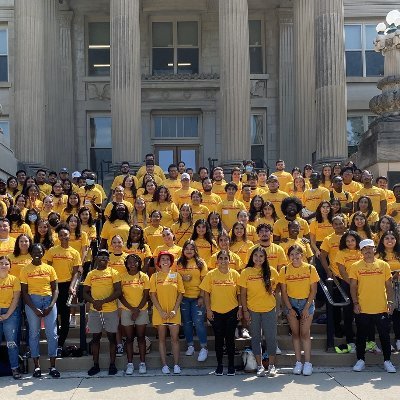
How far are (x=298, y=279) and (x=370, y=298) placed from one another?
1.00 meters

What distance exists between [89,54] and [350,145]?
10392 mm

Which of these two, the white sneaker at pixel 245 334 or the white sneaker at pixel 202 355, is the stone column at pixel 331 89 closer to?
the white sneaker at pixel 245 334

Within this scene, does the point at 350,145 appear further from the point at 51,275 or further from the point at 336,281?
the point at 51,275

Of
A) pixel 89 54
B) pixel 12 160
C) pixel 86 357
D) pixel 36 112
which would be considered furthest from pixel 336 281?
pixel 89 54

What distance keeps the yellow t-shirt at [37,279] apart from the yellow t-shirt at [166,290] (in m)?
1.40

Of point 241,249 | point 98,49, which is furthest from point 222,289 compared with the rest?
point 98,49

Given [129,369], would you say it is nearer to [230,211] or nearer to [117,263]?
[117,263]

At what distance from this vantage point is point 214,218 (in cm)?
1082

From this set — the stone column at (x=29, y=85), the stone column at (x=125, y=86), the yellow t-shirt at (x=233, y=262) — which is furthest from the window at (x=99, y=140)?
the yellow t-shirt at (x=233, y=262)

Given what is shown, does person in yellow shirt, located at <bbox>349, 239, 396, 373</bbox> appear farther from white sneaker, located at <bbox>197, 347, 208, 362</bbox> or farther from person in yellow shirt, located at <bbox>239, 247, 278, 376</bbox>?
white sneaker, located at <bbox>197, 347, 208, 362</bbox>

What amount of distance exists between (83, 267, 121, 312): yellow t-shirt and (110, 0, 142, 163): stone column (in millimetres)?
10977

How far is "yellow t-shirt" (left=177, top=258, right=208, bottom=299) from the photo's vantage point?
31.8 ft

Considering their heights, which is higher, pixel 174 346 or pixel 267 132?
pixel 267 132

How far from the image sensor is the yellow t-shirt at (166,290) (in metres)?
9.45
